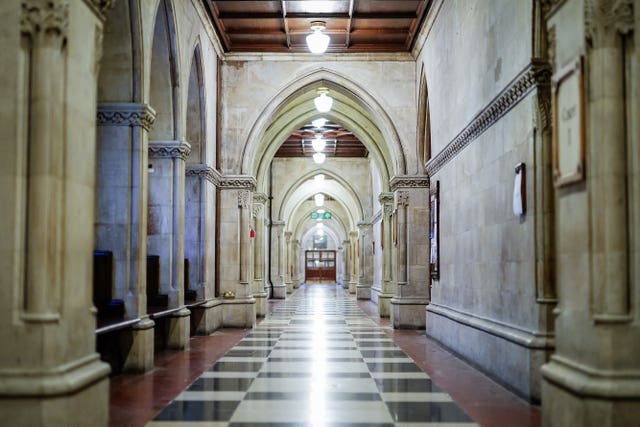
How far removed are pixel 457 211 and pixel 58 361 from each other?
7339 mm

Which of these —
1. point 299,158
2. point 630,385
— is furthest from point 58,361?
point 299,158

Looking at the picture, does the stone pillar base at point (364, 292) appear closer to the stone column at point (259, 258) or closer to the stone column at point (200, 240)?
the stone column at point (259, 258)

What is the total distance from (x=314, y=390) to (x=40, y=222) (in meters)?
3.96

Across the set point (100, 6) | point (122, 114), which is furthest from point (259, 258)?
point (100, 6)

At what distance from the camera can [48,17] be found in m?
4.81

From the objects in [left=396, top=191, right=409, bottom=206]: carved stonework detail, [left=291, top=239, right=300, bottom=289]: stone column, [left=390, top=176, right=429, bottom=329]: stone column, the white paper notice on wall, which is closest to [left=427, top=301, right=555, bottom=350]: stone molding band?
the white paper notice on wall

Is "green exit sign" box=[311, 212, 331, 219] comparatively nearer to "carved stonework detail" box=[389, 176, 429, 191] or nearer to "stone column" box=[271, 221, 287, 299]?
"stone column" box=[271, 221, 287, 299]

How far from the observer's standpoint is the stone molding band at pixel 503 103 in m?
6.81

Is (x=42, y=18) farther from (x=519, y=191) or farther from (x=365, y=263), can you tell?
(x=365, y=263)

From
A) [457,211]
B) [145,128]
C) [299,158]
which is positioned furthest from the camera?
[299,158]

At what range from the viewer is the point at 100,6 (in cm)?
552

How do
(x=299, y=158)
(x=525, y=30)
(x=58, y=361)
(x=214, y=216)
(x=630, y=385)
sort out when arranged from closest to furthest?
(x=630, y=385), (x=58, y=361), (x=525, y=30), (x=214, y=216), (x=299, y=158)

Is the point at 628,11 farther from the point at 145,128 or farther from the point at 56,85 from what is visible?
the point at 145,128

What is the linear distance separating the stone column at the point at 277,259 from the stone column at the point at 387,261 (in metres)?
9.91
